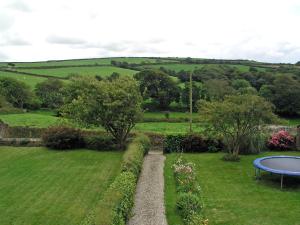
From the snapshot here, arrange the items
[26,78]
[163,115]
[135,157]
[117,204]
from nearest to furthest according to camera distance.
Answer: [117,204]
[135,157]
[163,115]
[26,78]

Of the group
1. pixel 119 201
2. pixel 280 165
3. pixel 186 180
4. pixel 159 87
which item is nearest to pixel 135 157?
pixel 186 180

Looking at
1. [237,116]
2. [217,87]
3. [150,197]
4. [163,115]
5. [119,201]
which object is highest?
[237,116]

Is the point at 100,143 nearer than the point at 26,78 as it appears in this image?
Yes

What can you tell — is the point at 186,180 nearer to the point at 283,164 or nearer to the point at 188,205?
the point at 188,205

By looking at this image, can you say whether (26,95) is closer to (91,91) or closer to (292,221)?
(91,91)

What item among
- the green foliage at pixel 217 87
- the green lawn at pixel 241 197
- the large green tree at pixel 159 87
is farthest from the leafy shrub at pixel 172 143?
the green foliage at pixel 217 87

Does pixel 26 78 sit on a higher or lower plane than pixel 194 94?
higher

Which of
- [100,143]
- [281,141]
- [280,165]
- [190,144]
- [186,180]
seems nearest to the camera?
[186,180]
